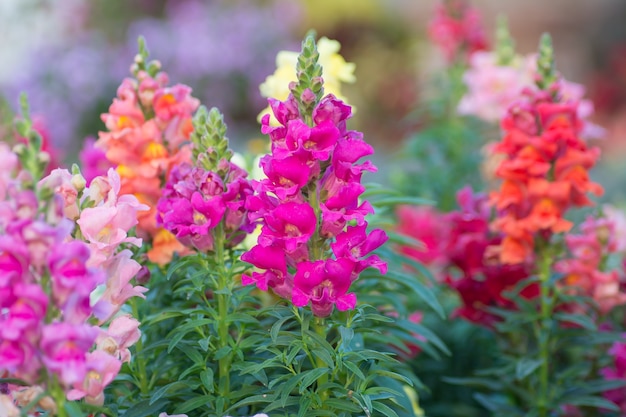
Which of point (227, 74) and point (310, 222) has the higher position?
point (227, 74)

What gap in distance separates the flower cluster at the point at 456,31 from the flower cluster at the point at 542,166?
1.67 meters

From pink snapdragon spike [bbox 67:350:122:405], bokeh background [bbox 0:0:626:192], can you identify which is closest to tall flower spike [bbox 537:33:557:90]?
pink snapdragon spike [bbox 67:350:122:405]

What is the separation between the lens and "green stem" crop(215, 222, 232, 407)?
6.60 feet

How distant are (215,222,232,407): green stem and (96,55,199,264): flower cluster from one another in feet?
0.93

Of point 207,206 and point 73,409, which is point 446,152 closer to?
point 207,206

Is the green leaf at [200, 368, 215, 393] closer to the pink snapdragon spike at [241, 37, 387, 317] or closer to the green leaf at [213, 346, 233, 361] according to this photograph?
the green leaf at [213, 346, 233, 361]

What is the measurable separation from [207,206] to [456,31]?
103 inches

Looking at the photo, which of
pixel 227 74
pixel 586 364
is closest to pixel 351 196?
pixel 586 364

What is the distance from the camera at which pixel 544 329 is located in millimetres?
2660

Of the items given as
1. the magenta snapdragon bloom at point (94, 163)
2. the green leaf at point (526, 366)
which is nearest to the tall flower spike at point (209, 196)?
the magenta snapdragon bloom at point (94, 163)

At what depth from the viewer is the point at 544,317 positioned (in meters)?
2.65

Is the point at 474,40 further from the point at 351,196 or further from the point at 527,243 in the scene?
the point at 351,196

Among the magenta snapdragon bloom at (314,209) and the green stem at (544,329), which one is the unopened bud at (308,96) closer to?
the magenta snapdragon bloom at (314,209)

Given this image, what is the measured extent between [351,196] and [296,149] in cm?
15
